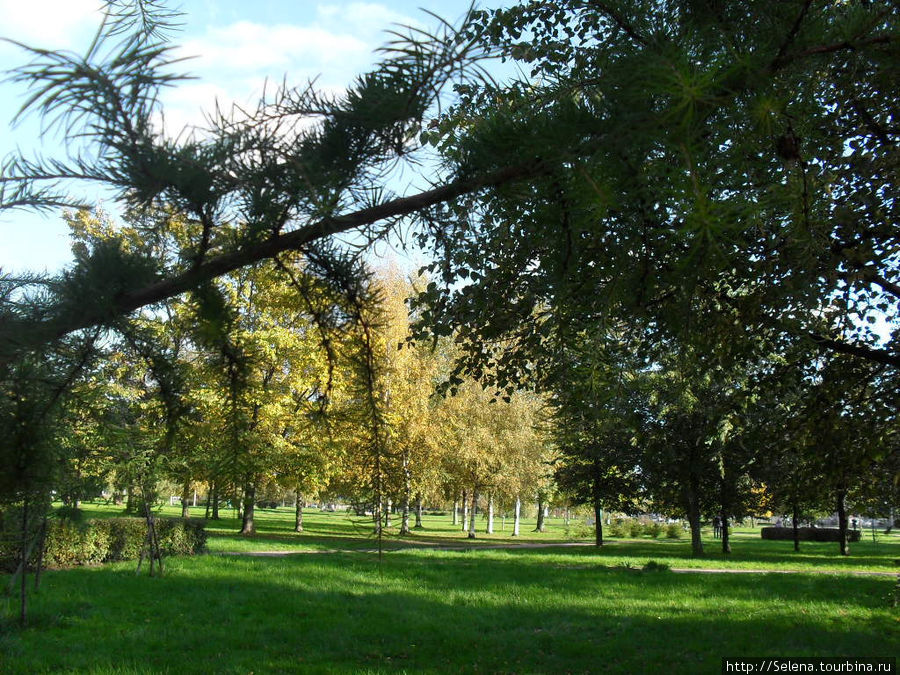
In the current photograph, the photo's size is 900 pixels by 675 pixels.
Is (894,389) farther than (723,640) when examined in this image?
No

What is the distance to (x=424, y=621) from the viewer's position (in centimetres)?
938

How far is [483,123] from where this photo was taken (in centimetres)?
126

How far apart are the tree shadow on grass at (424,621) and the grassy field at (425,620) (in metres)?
0.03

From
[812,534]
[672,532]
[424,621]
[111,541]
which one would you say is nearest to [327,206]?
[424,621]

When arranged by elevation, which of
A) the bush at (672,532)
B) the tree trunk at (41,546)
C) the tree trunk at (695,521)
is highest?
the tree trunk at (41,546)

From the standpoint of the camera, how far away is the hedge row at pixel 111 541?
45.6 feet

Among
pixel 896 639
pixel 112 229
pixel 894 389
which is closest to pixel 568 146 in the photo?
pixel 112 229

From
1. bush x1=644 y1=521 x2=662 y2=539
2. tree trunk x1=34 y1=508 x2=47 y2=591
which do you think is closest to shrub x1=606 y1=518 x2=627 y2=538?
bush x1=644 y1=521 x2=662 y2=539

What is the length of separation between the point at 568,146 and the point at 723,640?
8905 millimetres

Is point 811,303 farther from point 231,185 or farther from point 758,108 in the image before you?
point 231,185

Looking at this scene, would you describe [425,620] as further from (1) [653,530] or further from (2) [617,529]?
(1) [653,530]

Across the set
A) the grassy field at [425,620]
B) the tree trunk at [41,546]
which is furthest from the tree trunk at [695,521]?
the tree trunk at [41,546]

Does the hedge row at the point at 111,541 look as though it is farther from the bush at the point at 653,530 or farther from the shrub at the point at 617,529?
the bush at the point at 653,530

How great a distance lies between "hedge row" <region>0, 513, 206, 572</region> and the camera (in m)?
13.9
